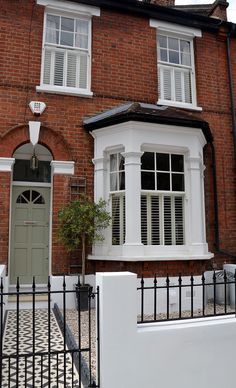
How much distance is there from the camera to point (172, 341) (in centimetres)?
359

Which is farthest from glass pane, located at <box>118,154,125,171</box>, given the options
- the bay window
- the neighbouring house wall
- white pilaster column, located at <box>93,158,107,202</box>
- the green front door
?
the neighbouring house wall

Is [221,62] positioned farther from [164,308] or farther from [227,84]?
[164,308]

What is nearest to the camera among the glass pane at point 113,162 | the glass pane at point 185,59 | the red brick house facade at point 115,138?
the red brick house facade at point 115,138

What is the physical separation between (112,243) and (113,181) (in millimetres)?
1375

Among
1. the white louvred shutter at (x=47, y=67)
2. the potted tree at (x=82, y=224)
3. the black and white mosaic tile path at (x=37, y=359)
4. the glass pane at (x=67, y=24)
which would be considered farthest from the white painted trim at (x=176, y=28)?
the black and white mosaic tile path at (x=37, y=359)

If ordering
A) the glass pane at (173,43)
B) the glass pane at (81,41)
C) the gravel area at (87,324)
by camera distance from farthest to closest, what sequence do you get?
the glass pane at (173,43) < the glass pane at (81,41) < the gravel area at (87,324)

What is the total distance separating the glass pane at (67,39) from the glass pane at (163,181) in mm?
3846

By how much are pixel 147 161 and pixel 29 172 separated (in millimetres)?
2994

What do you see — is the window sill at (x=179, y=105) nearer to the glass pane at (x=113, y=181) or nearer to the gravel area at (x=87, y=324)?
the glass pane at (x=113, y=181)

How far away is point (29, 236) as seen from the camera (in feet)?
26.3

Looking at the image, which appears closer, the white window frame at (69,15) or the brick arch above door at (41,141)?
the brick arch above door at (41,141)

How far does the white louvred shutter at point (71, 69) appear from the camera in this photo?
8.14 meters

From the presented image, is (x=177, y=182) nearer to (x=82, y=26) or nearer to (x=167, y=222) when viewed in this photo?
(x=167, y=222)

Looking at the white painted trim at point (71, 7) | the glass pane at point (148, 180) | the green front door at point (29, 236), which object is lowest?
the green front door at point (29, 236)
